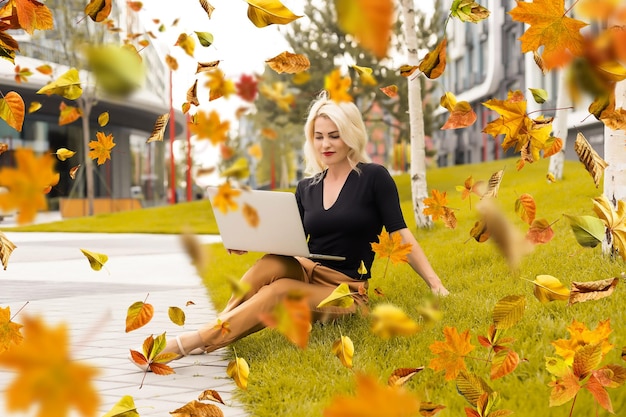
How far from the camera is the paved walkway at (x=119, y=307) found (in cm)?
314

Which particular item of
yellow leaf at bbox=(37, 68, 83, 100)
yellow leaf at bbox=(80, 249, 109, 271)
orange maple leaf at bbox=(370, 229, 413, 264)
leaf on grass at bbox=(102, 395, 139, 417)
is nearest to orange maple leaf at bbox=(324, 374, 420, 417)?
yellow leaf at bbox=(37, 68, 83, 100)

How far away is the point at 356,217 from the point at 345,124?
21.4 inches

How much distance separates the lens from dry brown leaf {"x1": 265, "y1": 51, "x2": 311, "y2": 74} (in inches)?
58.7

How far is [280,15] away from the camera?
1054mm

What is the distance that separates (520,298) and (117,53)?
161 centimetres

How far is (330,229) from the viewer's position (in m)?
4.08

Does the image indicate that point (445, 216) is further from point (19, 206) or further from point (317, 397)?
point (19, 206)

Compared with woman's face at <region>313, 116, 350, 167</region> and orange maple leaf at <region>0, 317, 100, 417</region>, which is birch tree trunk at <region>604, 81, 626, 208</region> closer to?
woman's face at <region>313, 116, 350, 167</region>

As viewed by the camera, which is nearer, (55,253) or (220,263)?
(220,263)

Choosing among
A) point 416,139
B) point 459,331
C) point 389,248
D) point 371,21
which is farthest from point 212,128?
point 416,139

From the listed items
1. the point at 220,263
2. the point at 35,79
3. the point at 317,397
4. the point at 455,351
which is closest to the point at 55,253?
the point at 220,263

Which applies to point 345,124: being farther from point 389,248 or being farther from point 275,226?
point 389,248

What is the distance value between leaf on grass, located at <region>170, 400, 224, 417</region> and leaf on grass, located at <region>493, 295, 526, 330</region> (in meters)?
0.96

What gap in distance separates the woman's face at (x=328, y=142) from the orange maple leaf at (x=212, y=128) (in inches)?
116
